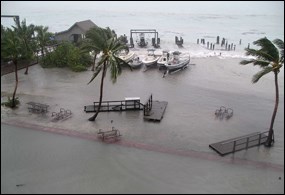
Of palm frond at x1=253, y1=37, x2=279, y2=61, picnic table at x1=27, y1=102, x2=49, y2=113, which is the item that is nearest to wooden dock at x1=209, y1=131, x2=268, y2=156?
palm frond at x1=253, y1=37, x2=279, y2=61

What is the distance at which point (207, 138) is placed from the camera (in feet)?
62.1

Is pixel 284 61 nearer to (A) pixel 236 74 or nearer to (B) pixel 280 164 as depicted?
(B) pixel 280 164

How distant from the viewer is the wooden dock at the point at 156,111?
70.9 feet

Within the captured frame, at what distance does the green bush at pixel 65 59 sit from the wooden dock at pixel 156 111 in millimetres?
14962

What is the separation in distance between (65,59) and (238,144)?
2603 cm

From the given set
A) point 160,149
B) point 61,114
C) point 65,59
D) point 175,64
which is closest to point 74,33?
point 65,59

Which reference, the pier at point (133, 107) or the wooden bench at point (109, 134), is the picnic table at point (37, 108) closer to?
the pier at point (133, 107)

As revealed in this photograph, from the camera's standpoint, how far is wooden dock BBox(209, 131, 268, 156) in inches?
672

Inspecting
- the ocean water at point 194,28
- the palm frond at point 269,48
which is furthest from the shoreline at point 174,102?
the ocean water at point 194,28

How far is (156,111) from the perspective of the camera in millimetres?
22781

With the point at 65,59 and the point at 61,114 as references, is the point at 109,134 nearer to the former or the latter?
the point at 61,114

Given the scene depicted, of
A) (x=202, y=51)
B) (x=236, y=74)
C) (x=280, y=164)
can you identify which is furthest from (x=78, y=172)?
(x=202, y=51)

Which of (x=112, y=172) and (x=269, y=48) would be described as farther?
(x=269, y=48)

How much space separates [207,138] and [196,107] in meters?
5.98
